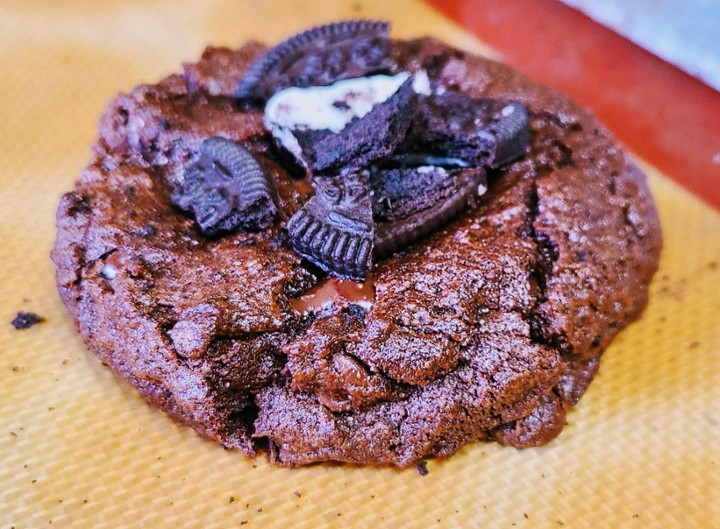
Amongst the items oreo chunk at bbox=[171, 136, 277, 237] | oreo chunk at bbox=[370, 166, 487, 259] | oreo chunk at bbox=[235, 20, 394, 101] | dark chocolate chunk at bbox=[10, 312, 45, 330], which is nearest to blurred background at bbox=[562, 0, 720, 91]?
oreo chunk at bbox=[235, 20, 394, 101]

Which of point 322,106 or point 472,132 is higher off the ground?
point 472,132

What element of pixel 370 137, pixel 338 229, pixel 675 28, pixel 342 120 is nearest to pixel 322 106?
pixel 342 120

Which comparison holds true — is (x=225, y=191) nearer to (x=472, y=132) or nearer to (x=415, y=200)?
(x=415, y=200)

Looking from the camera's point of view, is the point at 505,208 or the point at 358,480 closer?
the point at 358,480

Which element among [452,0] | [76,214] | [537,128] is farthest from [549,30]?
[76,214]

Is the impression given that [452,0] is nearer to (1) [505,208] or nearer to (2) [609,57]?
(2) [609,57]

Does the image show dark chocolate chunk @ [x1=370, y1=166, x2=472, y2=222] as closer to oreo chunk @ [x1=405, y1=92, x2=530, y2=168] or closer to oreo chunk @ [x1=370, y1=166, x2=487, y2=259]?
oreo chunk @ [x1=370, y1=166, x2=487, y2=259]
